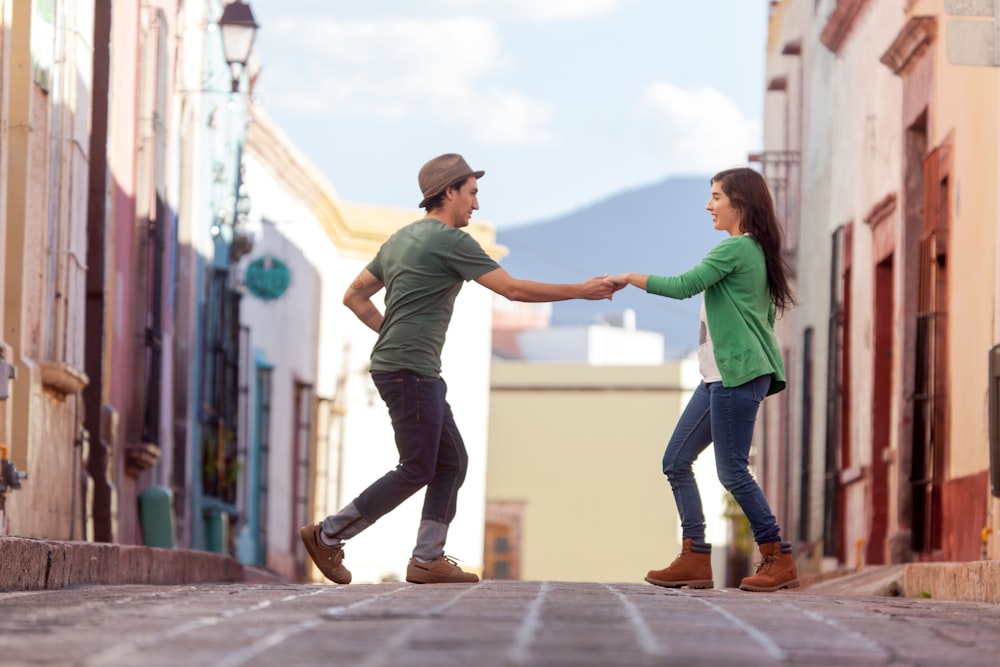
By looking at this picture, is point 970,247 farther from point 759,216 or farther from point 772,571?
point 772,571

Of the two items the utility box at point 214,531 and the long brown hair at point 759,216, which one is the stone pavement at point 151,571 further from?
the utility box at point 214,531

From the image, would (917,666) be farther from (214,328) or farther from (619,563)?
(619,563)

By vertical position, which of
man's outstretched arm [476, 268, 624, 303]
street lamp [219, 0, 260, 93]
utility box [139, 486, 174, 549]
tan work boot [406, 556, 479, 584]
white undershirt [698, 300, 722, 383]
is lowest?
tan work boot [406, 556, 479, 584]

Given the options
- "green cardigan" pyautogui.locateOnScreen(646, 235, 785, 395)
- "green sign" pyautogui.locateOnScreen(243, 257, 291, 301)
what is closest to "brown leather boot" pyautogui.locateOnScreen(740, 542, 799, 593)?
"green cardigan" pyautogui.locateOnScreen(646, 235, 785, 395)

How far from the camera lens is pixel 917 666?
4.79 meters

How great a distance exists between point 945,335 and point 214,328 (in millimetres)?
9823

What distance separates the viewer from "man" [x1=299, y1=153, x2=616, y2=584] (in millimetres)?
9227

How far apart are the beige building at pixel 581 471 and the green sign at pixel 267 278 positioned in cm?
1584

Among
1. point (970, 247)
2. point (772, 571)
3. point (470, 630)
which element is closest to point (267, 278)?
point (970, 247)

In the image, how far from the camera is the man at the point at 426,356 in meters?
9.23

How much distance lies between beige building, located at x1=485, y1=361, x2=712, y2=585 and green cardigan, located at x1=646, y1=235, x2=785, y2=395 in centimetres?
3299

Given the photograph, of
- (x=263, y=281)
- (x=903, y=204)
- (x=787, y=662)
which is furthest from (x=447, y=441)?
(x=263, y=281)

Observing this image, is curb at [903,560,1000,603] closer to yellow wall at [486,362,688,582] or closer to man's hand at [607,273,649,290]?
man's hand at [607,273,649,290]

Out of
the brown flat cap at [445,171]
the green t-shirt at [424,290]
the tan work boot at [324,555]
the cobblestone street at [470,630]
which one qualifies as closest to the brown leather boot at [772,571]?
the cobblestone street at [470,630]
